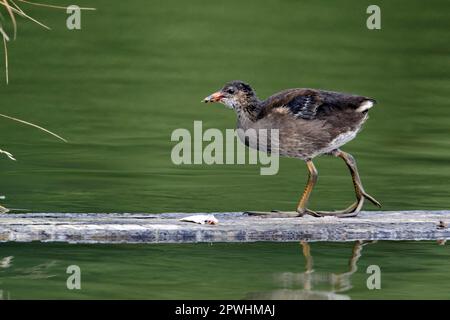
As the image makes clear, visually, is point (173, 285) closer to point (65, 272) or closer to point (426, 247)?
point (65, 272)

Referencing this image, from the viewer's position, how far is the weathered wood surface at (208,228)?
1093 centimetres

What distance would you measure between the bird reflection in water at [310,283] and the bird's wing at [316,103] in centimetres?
127

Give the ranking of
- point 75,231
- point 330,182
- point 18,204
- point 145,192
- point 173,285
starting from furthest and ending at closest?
point 330,182
point 145,192
point 18,204
point 75,231
point 173,285

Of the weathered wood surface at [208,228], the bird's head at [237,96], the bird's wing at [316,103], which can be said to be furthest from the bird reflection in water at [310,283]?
the bird's head at [237,96]

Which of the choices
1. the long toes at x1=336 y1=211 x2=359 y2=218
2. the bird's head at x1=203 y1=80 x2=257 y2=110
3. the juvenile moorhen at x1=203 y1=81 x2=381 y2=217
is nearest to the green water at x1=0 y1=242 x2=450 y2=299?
the long toes at x1=336 y1=211 x2=359 y2=218

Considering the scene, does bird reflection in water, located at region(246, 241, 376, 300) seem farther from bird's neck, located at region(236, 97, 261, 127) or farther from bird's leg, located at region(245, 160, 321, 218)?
bird's neck, located at region(236, 97, 261, 127)

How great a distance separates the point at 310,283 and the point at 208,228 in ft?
4.01

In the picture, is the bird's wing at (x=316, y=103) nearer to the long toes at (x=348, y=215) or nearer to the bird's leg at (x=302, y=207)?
the bird's leg at (x=302, y=207)

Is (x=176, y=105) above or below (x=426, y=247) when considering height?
A: above
